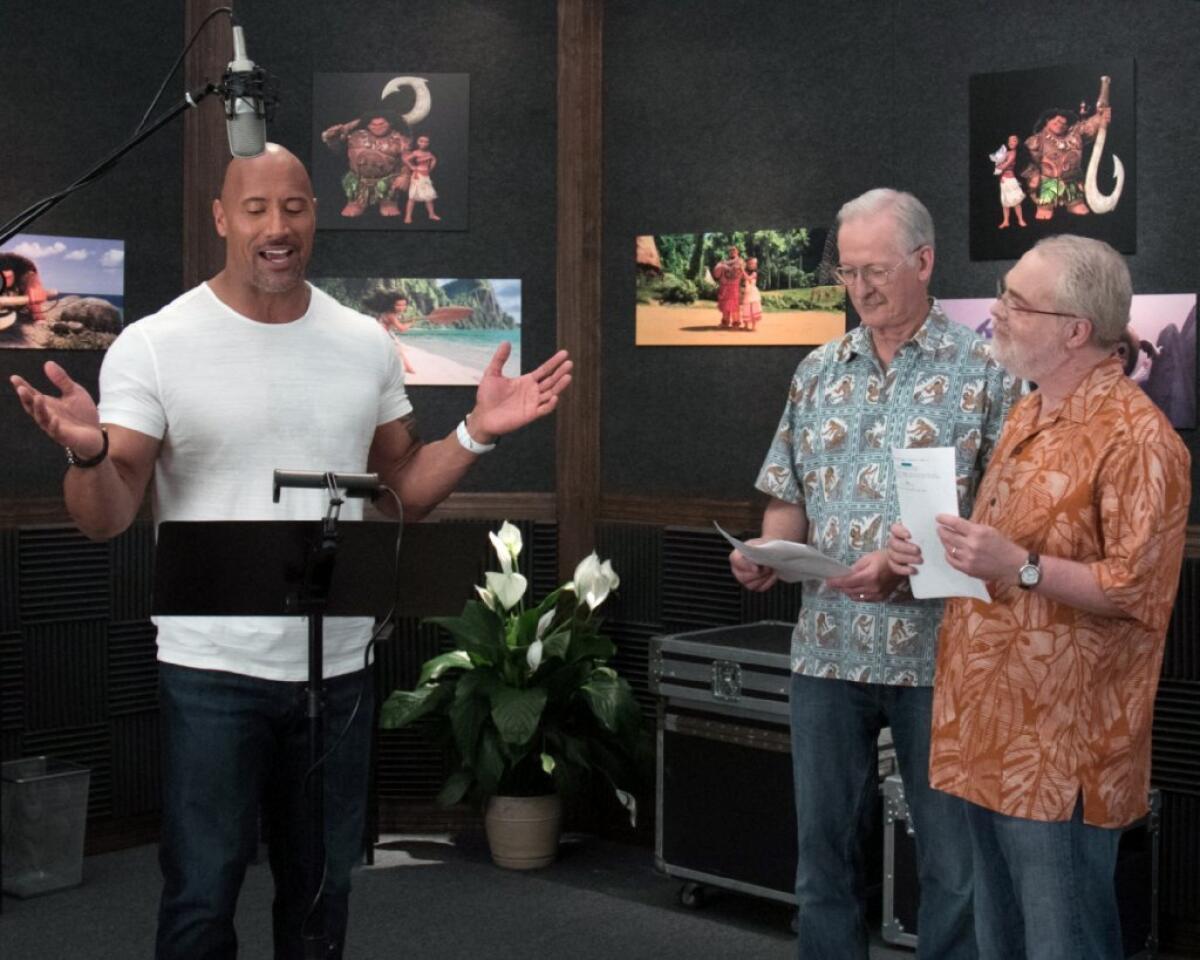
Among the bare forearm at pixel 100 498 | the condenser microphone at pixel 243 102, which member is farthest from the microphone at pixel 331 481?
the condenser microphone at pixel 243 102

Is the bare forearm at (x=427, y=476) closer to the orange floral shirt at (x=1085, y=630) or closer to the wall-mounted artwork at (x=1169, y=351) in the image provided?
the orange floral shirt at (x=1085, y=630)

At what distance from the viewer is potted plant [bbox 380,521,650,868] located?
4754 millimetres

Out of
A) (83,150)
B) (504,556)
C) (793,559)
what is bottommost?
(504,556)

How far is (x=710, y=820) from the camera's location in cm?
439

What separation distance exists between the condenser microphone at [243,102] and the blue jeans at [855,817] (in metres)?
1.46

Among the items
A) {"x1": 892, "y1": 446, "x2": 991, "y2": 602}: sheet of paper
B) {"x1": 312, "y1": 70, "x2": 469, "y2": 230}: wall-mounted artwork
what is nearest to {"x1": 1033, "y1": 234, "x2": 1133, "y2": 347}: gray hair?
{"x1": 892, "y1": 446, "x2": 991, "y2": 602}: sheet of paper

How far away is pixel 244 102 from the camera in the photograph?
2.45 meters

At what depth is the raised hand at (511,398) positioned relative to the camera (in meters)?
2.78

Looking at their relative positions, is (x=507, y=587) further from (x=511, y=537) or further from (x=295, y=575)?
(x=295, y=575)

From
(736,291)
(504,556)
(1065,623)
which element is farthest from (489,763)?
(1065,623)

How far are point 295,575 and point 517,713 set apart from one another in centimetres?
220

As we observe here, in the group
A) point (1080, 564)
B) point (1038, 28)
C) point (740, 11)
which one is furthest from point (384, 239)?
point (1080, 564)

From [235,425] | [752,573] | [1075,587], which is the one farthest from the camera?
[752,573]

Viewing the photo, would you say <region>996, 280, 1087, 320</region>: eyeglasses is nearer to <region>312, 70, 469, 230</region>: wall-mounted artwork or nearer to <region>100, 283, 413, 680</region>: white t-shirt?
<region>100, 283, 413, 680</region>: white t-shirt
